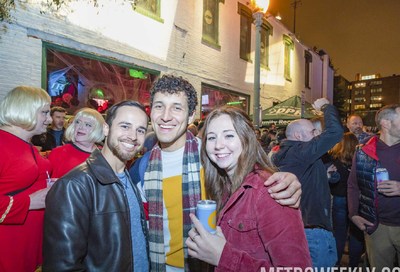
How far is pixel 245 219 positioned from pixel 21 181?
6.70 ft

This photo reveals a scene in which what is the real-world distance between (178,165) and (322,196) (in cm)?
203

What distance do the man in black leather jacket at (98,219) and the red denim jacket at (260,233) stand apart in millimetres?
794

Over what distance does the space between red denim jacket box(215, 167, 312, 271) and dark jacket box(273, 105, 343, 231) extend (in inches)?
77.4

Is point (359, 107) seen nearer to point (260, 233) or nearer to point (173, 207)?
point (173, 207)

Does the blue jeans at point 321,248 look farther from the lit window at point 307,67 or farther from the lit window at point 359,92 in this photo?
the lit window at point 359,92

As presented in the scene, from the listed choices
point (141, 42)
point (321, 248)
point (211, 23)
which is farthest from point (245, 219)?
point (211, 23)

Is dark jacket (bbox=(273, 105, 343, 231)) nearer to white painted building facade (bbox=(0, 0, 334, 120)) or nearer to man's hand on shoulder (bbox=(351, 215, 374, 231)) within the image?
man's hand on shoulder (bbox=(351, 215, 374, 231))

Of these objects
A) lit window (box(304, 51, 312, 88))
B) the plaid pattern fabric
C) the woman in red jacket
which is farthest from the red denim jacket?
lit window (box(304, 51, 312, 88))

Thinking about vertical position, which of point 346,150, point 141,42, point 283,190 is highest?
point 141,42

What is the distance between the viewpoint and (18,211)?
234 cm

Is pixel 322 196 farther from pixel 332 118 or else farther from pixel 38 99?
pixel 38 99

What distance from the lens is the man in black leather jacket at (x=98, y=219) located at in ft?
5.79

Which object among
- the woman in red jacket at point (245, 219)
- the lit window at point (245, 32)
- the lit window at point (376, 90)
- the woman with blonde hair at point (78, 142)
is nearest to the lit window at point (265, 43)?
the lit window at point (245, 32)

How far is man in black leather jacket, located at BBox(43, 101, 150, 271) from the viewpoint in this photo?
1.77 m
